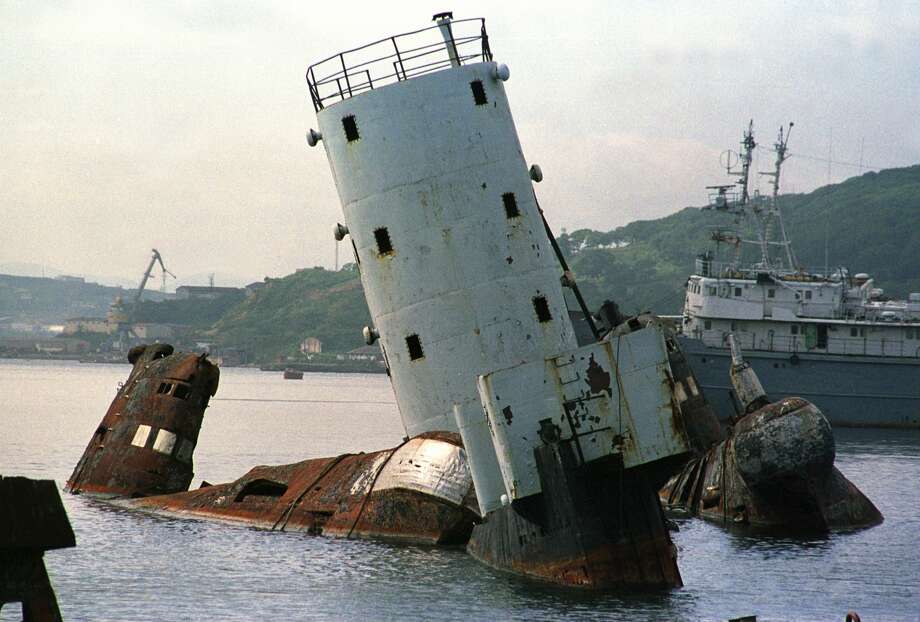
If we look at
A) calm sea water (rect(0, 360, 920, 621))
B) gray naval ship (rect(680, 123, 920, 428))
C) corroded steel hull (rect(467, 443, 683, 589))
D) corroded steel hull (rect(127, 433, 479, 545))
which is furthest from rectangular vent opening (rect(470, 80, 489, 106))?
gray naval ship (rect(680, 123, 920, 428))

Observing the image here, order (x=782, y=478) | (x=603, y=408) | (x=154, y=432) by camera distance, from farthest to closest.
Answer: (x=154, y=432) → (x=782, y=478) → (x=603, y=408)

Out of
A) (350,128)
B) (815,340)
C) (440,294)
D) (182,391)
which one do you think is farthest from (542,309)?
(815,340)

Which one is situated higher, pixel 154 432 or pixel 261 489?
pixel 154 432

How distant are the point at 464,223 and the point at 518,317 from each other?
6.66 ft

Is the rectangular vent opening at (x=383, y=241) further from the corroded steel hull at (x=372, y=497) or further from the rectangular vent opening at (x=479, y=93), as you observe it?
the corroded steel hull at (x=372, y=497)

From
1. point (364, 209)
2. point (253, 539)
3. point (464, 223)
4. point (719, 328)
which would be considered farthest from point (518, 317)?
point (719, 328)

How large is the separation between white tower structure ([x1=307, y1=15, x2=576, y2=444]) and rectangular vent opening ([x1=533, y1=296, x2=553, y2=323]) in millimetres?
25

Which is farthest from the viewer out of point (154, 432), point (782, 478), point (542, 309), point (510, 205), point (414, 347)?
point (154, 432)

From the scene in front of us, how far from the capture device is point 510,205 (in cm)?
2530

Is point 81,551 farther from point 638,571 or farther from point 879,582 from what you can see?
point 879,582

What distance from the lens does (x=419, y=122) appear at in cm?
2512

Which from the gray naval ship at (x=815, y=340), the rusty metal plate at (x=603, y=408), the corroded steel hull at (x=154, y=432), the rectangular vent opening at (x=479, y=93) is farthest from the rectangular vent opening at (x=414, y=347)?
the gray naval ship at (x=815, y=340)

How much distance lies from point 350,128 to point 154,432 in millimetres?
9506

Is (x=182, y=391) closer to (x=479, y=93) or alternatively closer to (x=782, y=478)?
(x=479, y=93)
